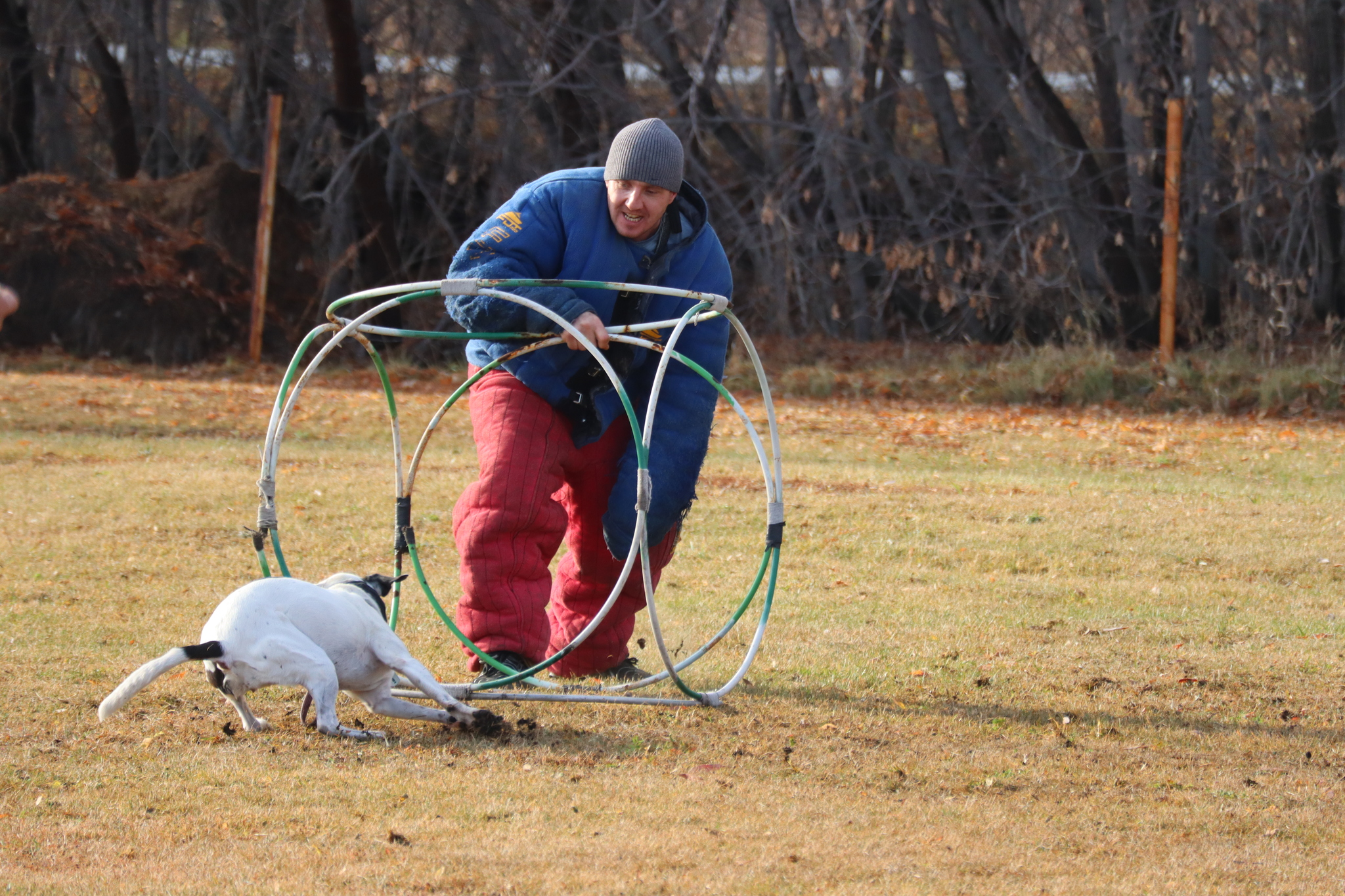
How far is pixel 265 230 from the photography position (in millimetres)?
15531

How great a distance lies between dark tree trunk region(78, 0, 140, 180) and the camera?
1883 centimetres

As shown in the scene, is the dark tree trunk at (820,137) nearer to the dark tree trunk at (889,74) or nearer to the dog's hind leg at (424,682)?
the dark tree trunk at (889,74)

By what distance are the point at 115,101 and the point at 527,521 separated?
17572mm

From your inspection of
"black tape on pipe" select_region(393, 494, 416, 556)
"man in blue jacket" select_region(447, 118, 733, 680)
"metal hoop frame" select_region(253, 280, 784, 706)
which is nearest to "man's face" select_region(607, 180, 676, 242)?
"man in blue jacket" select_region(447, 118, 733, 680)

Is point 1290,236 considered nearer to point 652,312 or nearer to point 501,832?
point 652,312

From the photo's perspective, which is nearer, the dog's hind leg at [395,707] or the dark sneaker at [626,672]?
the dog's hind leg at [395,707]

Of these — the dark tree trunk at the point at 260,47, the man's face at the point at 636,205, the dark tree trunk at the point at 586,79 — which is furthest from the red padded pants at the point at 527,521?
the dark tree trunk at the point at 260,47

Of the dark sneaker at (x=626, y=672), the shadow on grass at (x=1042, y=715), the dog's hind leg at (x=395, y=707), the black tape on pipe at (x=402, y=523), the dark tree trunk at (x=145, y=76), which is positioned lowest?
the shadow on grass at (x=1042, y=715)

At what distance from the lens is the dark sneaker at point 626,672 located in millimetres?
5016

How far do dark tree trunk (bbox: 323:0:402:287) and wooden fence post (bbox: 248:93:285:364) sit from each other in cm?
125

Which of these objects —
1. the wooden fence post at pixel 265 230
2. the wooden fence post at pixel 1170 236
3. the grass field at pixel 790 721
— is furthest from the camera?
the wooden fence post at pixel 265 230

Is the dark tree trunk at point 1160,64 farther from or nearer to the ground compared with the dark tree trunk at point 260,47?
nearer to the ground

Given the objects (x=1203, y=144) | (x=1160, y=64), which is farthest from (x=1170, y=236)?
(x=1160, y=64)

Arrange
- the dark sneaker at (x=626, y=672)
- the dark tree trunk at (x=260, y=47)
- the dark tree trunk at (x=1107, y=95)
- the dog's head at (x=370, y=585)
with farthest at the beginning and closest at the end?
the dark tree trunk at (x=260, y=47)
the dark tree trunk at (x=1107, y=95)
the dark sneaker at (x=626, y=672)
the dog's head at (x=370, y=585)
